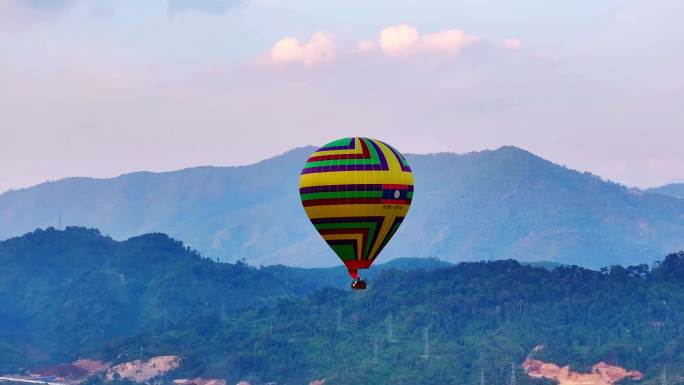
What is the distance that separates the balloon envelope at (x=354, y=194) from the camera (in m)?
127

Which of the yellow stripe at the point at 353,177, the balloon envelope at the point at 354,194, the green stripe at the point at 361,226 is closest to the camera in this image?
the yellow stripe at the point at 353,177

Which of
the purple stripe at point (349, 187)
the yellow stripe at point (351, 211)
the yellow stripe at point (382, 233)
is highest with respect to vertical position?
the purple stripe at point (349, 187)

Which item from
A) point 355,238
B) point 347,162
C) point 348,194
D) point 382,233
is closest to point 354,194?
point 348,194

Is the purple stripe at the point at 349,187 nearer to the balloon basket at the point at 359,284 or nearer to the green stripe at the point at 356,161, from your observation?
the green stripe at the point at 356,161

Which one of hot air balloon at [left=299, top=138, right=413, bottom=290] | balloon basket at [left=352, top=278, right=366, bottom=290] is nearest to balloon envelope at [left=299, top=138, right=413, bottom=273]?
hot air balloon at [left=299, top=138, right=413, bottom=290]

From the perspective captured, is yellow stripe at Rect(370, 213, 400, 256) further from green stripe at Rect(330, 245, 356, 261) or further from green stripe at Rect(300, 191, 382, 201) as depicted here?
green stripe at Rect(300, 191, 382, 201)

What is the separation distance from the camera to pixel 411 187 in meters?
133

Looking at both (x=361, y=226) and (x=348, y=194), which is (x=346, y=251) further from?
(x=348, y=194)

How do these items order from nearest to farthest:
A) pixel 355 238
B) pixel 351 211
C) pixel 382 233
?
pixel 351 211
pixel 355 238
pixel 382 233

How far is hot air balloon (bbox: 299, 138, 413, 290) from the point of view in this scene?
12719 centimetres

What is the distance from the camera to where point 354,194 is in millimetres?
126750

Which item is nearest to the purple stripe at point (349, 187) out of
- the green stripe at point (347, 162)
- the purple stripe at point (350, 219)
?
the green stripe at point (347, 162)

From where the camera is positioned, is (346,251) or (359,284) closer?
(359,284)

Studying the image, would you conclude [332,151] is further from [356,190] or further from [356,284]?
[356,284]
